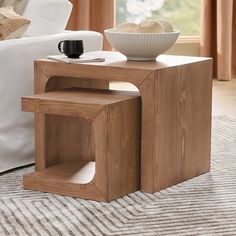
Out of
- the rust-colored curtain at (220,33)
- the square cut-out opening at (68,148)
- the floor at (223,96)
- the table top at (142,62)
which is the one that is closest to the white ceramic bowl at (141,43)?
the table top at (142,62)

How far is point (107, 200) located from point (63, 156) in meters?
0.41

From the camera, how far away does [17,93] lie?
269 cm

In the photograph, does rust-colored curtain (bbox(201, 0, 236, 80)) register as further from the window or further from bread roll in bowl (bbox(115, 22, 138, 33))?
bread roll in bowl (bbox(115, 22, 138, 33))

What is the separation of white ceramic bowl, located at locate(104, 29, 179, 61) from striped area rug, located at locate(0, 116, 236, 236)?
47cm

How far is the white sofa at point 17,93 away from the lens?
8.63 feet

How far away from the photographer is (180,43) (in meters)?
5.16

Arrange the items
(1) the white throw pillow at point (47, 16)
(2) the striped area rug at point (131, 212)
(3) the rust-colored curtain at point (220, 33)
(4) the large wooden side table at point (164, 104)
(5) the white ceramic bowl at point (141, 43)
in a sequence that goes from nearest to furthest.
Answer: (2) the striped area rug at point (131, 212)
(4) the large wooden side table at point (164, 104)
(5) the white ceramic bowl at point (141, 43)
(1) the white throw pillow at point (47, 16)
(3) the rust-colored curtain at point (220, 33)

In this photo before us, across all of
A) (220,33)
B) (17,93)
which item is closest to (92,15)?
(220,33)

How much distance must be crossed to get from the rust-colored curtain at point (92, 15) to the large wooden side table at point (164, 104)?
191 cm

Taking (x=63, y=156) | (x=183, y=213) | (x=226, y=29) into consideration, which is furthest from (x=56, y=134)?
(x=226, y=29)

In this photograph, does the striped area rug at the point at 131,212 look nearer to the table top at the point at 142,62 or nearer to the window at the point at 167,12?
the table top at the point at 142,62

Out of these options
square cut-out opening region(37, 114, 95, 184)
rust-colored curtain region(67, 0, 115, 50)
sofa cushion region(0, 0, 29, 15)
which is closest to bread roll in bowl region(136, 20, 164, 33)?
square cut-out opening region(37, 114, 95, 184)

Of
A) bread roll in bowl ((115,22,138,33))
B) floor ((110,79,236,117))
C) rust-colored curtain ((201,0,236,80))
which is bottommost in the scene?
floor ((110,79,236,117))

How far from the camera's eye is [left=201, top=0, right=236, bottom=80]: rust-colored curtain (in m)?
4.96
